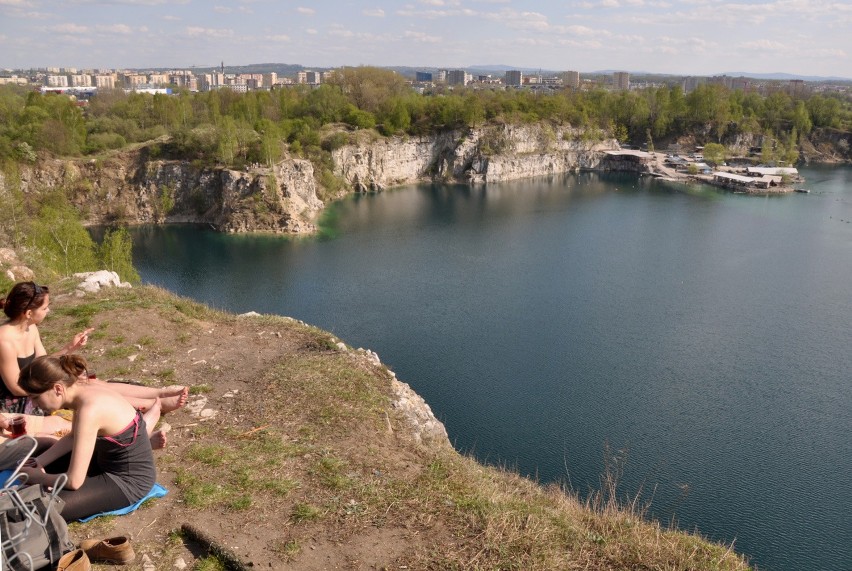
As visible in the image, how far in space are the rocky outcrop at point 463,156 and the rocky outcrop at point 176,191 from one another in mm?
13567

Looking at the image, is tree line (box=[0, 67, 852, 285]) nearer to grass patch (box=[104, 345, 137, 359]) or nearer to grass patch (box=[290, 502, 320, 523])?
grass patch (box=[104, 345, 137, 359])

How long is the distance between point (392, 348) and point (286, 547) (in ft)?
59.5

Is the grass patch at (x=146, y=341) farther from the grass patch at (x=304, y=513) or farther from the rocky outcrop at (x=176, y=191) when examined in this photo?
the rocky outcrop at (x=176, y=191)

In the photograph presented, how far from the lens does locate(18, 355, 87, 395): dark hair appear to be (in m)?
5.08

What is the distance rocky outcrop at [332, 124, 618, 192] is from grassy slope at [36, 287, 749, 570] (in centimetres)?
4994

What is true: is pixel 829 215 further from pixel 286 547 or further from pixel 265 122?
pixel 286 547

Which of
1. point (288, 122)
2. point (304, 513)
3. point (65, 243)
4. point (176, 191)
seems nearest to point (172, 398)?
point (304, 513)

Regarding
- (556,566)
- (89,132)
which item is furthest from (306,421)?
(89,132)

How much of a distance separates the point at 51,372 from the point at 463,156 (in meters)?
62.9

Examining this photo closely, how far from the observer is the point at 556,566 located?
223 inches

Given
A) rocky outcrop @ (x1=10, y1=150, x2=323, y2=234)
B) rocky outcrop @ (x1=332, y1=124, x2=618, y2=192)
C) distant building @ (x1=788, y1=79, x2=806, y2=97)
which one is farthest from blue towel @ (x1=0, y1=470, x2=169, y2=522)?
distant building @ (x1=788, y1=79, x2=806, y2=97)

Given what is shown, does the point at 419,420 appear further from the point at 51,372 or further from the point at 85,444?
the point at 51,372

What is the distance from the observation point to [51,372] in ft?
→ 16.6

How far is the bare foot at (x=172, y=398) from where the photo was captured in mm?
6996
